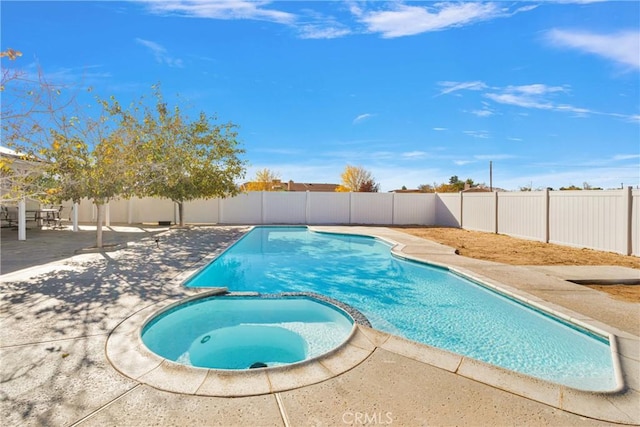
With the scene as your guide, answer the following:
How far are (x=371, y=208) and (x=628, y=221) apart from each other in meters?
11.7

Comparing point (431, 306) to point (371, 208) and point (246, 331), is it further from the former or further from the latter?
point (371, 208)

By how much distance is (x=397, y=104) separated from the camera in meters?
15.5

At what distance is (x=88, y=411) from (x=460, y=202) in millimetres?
17060

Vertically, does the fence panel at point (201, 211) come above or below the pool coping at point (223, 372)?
above

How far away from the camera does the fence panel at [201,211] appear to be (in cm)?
1764

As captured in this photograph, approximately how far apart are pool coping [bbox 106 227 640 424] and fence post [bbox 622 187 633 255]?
6740mm

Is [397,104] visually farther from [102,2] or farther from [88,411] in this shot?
A: [88,411]

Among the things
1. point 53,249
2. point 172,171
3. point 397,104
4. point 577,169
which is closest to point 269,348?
point 53,249

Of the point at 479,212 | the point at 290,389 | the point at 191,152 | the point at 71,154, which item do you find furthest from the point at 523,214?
the point at 71,154

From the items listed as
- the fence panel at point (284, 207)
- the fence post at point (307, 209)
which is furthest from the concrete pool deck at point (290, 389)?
the fence post at point (307, 209)

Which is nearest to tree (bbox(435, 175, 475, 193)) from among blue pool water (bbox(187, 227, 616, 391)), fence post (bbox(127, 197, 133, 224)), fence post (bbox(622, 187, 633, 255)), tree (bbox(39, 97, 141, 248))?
fence post (bbox(622, 187, 633, 255))

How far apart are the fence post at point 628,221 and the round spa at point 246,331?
28.6 feet

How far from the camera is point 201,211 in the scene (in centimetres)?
1772

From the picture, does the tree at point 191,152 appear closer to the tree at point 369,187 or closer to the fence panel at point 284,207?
the fence panel at point 284,207
